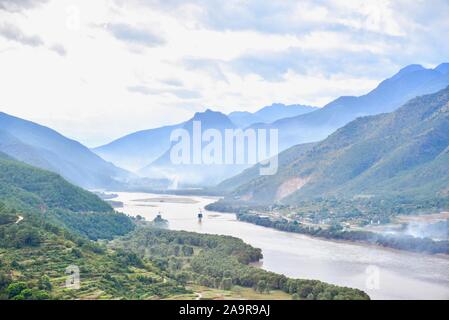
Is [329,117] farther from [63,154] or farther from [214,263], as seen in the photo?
[214,263]

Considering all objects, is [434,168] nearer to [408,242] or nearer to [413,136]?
[413,136]

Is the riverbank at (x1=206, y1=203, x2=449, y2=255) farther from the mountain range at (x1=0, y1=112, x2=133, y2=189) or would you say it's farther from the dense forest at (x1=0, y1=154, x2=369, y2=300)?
the mountain range at (x1=0, y1=112, x2=133, y2=189)

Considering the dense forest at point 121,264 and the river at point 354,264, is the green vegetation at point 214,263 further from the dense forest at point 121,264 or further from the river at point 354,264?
the river at point 354,264

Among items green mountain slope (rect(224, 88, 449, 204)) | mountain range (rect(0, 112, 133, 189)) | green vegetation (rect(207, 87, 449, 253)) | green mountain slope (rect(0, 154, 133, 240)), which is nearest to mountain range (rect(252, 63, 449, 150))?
mountain range (rect(0, 112, 133, 189))

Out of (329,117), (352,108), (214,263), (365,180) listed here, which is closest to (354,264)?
(214,263)

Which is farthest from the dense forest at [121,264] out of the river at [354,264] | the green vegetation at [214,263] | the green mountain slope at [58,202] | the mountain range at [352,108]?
the mountain range at [352,108]

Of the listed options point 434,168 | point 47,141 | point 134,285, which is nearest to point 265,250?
point 134,285
